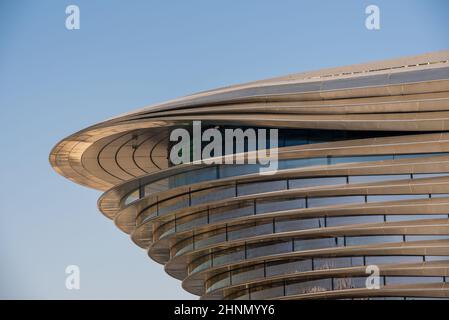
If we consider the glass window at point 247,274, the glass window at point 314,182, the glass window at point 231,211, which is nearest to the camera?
the glass window at point 314,182

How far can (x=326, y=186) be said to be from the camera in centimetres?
5778

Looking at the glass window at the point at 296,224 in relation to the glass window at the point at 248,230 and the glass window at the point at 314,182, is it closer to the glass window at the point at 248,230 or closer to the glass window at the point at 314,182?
the glass window at the point at 248,230

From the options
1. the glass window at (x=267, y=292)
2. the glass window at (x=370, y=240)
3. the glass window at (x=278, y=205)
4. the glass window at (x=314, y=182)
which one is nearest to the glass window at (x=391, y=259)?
the glass window at (x=370, y=240)

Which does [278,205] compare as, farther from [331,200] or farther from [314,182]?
[331,200]

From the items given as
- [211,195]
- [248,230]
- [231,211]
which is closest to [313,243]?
[248,230]

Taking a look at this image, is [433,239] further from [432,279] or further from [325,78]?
[325,78]

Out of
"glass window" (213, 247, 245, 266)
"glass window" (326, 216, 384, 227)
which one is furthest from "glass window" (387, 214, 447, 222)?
"glass window" (213, 247, 245, 266)

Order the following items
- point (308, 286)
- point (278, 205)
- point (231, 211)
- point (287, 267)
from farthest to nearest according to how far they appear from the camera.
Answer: point (231, 211) → point (287, 267) → point (308, 286) → point (278, 205)

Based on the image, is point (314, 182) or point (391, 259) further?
point (314, 182)

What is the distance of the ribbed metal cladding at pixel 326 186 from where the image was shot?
5631 centimetres

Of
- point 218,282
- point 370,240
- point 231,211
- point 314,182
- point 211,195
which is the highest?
point 314,182

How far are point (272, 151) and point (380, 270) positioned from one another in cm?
696

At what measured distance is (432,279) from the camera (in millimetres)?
57094

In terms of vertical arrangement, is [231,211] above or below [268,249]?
above
